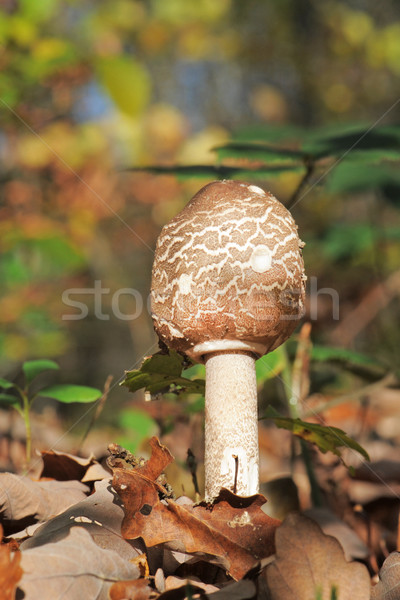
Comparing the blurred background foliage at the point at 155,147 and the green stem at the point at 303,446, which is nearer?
the green stem at the point at 303,446

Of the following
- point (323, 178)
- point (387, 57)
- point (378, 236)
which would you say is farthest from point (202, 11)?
point (323, 178)

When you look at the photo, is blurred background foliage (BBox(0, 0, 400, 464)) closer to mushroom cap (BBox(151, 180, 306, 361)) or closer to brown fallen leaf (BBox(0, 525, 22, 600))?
mushroom cap (BBox(151, 180, 306, 361))

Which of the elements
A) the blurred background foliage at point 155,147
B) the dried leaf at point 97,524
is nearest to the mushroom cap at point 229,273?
the dried leaf at point 97,524

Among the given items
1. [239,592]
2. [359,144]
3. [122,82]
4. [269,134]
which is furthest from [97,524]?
[122,82]

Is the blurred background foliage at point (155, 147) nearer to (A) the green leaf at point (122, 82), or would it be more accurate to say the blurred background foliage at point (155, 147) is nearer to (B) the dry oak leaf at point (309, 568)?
(A) the green leaf at point (122, 82)

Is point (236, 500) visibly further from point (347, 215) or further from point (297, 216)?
point (347, 215)
